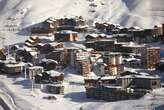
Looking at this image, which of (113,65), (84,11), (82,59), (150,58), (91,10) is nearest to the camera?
(113,65)

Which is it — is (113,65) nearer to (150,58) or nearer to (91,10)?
(150,58)

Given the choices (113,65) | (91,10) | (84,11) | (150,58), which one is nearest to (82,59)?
(113,65)

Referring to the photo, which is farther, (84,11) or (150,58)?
(84,11)

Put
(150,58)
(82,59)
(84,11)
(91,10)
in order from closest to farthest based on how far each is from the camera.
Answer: (82,59)
(150,58)
(91,10)
(84,11)

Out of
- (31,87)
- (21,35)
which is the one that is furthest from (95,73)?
(21,35)

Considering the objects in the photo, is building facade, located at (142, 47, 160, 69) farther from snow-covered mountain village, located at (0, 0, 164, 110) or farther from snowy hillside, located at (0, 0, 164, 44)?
snowy hillside, located at (0, 0, 164, 44)

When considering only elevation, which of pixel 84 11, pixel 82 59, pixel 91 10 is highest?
pixel 91 10

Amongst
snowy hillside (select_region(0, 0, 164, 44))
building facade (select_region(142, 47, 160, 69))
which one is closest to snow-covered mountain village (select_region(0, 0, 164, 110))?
building facade (select_region(142, 47, 160, 69))

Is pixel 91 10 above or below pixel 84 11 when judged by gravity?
above
